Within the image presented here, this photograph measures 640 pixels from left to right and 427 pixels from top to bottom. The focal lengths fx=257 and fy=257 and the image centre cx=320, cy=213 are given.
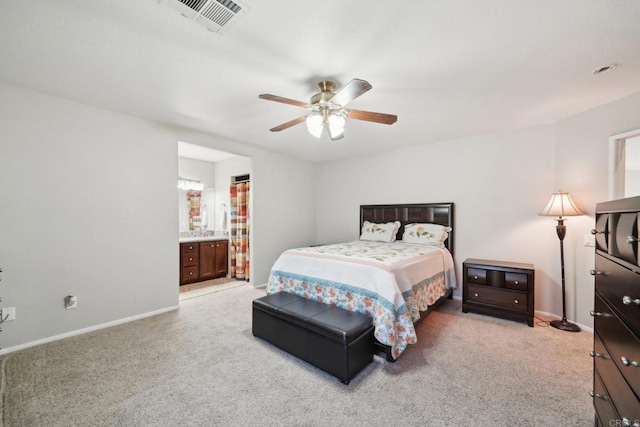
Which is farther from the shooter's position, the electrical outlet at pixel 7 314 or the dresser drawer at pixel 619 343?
the electrical outlet at pixel 7 314

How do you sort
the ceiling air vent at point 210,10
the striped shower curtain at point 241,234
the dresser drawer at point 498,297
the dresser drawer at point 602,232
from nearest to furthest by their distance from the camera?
1. the dresser drawer at point 602,232
2. the ceiling air vent at point 210,10
3. the dresser drawer at point 498,297
4. the striped shower curtain at point 241,234

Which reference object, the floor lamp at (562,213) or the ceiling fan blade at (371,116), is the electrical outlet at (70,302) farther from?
the floor lamp at (562,213)

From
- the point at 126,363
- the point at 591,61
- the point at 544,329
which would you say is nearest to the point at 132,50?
the point at 126,363

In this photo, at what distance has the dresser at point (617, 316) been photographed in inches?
35.0

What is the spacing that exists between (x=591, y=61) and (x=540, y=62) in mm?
372

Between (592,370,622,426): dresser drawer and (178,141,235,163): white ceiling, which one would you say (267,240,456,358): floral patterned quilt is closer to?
(592,370,622,426): dresser drawer

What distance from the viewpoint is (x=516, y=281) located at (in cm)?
300

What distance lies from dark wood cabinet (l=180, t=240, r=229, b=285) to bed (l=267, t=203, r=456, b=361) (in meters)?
2.33

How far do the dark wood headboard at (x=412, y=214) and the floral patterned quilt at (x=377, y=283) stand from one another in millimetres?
857

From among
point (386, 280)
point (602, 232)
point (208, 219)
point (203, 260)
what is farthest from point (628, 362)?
point (208, 219)

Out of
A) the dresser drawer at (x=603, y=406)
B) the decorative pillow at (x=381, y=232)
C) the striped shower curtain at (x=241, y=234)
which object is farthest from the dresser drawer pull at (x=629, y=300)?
the striped shower curtain at (x=241, y=234)

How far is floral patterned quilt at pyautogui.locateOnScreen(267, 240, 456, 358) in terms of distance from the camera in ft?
7.26

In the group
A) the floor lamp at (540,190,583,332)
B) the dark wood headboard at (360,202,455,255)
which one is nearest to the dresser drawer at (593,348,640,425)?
the floor lamp at (540,190,583,332)

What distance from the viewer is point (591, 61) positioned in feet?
6.42
